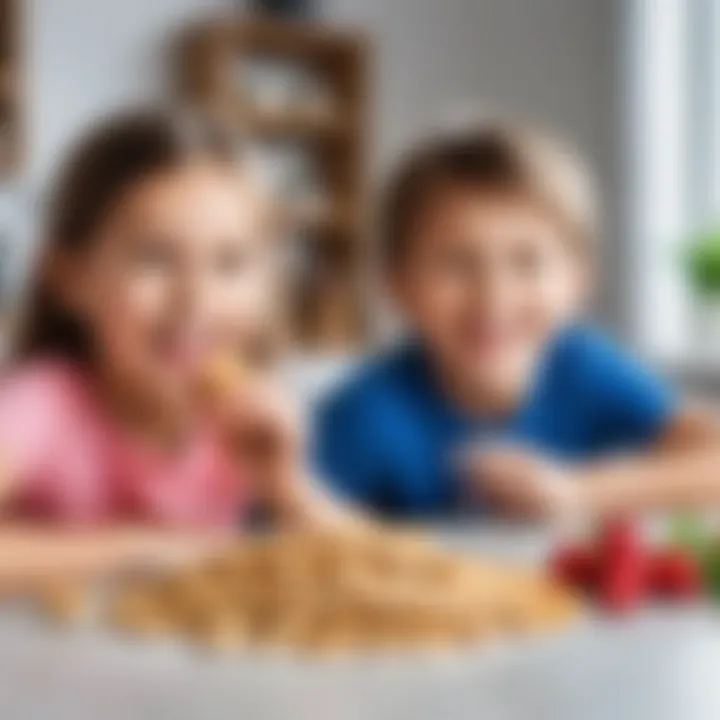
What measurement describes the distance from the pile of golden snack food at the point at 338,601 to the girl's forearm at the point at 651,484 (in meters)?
0.24

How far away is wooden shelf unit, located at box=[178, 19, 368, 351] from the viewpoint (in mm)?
1709

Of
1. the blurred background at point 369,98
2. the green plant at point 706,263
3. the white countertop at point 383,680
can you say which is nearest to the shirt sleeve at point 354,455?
the white countertop at point 383,680

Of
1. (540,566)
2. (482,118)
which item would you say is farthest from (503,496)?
(482,118)

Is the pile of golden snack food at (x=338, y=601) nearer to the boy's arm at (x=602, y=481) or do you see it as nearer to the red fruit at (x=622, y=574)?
the red fruit at (x=622, y=574)

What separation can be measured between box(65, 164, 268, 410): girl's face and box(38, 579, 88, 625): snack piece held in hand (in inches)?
6.8

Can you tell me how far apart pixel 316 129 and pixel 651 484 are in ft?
3.81

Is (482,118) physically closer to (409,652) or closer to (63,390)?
(63,390)

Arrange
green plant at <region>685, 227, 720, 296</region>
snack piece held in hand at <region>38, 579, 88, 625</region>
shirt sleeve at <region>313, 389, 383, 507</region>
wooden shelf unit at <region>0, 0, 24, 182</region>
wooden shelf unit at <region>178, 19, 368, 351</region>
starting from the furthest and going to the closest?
wooden shelf unit at <region>178, 19, 368, 351</region>, wooden shelf unit at <region>0, 0, 24, 182</region>, green plant at <region>685, 227, 720, 296</region>, shirt sleeve at <region>313, 389, 383, 507</region>, snack piece held in hand at <region>38, 579, 88, 625</region>

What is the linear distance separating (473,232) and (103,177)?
18 cm

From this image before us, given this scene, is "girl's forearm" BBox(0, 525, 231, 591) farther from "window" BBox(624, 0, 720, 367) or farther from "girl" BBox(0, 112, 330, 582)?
"window" BBox(624, 0, 720, 367)

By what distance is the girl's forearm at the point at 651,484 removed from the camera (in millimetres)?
697

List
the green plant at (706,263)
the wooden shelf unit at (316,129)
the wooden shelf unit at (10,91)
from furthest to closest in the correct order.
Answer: the wooden shelf unit at (316,129)
the wooden shelf unit at (10,91)
the green plant at (706,263)

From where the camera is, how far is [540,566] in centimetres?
50

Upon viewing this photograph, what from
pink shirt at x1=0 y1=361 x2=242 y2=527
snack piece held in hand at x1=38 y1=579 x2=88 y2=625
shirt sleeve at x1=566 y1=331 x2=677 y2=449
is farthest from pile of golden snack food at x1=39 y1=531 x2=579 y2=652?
shirt sleeve at x1=566 y1=331 x2=677 y2=449
